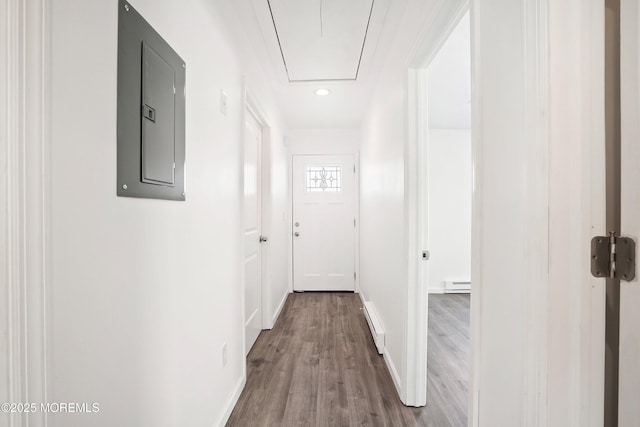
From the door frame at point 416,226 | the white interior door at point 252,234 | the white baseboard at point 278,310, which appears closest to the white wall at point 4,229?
the door frame at point 416,226

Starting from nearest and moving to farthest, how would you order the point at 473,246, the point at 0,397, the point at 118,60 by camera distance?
the point at 0,397 < the point at 118,60 < the point at 473,246

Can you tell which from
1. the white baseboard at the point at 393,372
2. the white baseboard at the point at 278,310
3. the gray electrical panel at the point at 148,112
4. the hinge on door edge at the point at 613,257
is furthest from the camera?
the white baseboard at the point at 278,310

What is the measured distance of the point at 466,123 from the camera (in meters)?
4.09

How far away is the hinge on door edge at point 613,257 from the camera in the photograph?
61 centimetres

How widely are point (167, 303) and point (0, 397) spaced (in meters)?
0.58

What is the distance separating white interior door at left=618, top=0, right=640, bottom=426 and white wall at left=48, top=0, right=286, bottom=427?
1.21 metres

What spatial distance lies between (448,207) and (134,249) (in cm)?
433

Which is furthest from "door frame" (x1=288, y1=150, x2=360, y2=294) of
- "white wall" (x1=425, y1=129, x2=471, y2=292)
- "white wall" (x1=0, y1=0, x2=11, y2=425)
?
"white wall" (x1=0, y1=0, x2=11, y2=425)

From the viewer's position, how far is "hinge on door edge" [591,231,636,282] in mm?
611

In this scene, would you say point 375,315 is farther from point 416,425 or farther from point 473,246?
point 473,246

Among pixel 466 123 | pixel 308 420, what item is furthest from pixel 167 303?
pixel 466 123

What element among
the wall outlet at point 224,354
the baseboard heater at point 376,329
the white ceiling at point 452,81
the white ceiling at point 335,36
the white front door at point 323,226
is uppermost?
the white ceiling at point 452,81

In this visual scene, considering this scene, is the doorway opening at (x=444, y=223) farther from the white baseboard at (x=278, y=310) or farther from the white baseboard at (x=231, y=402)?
the white baseboard at (x=278, y=310)

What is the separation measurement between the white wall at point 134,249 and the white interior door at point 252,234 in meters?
0.67
